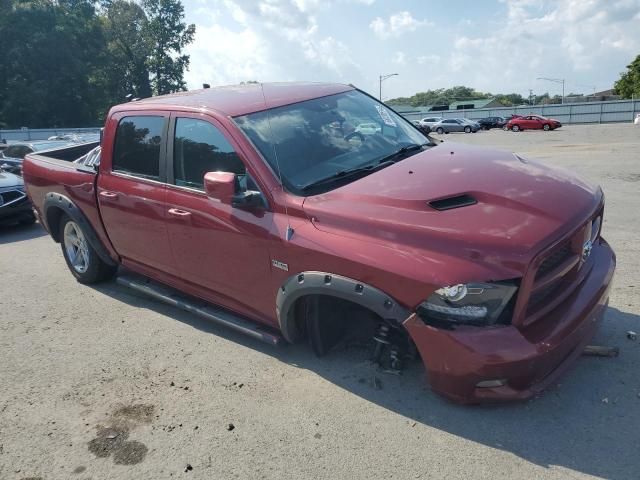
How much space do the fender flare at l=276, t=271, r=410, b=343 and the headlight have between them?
0.57 ft

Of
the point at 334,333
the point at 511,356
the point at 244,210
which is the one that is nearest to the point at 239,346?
the point at 334,333

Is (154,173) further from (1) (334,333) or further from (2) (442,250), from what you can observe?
(2) (442,250)

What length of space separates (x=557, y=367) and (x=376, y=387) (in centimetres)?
109

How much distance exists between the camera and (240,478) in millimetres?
2729

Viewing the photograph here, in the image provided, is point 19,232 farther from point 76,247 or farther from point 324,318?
point 324,318

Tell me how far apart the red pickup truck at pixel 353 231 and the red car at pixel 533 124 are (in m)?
42.2

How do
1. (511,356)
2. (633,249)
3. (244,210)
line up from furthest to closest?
(633,249), (244,210), (511,356)

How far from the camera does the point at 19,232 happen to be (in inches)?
360

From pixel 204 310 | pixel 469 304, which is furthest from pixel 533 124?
pixel 469 304

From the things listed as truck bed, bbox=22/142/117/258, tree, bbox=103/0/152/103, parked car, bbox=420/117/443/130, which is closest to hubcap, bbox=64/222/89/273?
truck bed, bbox=22/142/117/258

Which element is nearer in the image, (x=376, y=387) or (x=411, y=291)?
(x=411, y=291)

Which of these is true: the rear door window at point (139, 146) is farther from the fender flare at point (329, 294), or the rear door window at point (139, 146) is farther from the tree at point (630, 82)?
Answer: the tree at point (630, 82)

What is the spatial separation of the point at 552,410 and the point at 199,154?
2.91 m

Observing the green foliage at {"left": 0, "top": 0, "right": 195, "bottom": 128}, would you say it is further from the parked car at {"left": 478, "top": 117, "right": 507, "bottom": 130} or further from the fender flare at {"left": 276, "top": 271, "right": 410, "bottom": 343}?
the fender flare at {"left": 276, "top": 271, "right": 410, "bottom": 343}
